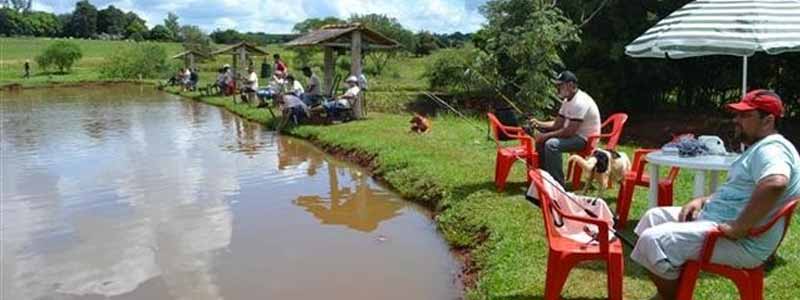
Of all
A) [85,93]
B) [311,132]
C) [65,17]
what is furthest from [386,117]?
[65,17]

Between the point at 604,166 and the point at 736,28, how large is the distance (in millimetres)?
1683

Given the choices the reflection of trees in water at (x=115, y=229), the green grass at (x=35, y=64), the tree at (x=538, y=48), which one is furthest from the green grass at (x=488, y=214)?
the green grass at (x=35, y=64)

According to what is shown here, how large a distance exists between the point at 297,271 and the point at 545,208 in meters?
2.41

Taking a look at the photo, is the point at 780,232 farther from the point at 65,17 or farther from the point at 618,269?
the point at 65,17

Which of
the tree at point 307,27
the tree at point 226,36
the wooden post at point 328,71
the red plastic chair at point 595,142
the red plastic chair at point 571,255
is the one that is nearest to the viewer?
the red plastic chair at point 571,255

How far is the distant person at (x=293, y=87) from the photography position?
53.6 feet

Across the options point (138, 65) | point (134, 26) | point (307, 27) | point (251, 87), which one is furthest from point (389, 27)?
point (134, 26)

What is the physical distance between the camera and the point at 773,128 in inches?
137

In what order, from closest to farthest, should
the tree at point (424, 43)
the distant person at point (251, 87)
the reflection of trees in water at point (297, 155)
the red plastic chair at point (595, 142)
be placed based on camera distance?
the red plastic chair at point (595, 142) < the reflection of trees in water at point (297, 155) < the distant person at point (251, 87) < the tree at point (424, 43)

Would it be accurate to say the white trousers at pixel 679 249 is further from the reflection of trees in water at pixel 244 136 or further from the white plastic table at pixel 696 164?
the reflection of trees in water at pixel 244 136

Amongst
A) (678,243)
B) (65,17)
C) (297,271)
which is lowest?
(297,271)

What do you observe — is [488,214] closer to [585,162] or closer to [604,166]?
[585,162]

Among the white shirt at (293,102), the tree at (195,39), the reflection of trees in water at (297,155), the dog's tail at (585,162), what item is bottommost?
the reflection of trees in water at (297,155)

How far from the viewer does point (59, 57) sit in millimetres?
47875
